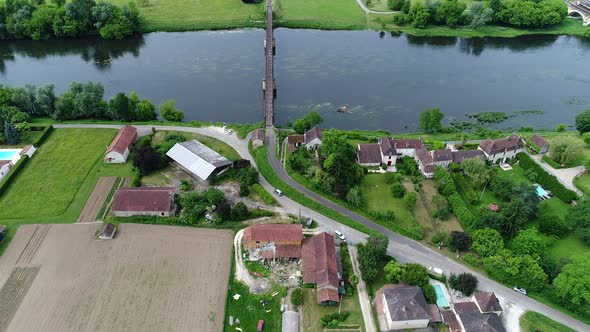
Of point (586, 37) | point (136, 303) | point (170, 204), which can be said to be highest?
point (586, 37)

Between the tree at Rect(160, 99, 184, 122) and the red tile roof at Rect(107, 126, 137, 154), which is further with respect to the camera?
the tree at Rect(160, 99, 184, 122)

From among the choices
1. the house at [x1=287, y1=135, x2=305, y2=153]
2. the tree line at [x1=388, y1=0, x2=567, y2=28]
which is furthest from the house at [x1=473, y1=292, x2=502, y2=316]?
the tree line at [x1=388, y1=0, x2=567, y2=28]

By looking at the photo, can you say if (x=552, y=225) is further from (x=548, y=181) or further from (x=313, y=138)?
(x=313, y=138)

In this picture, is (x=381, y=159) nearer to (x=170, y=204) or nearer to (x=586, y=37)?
(x=170, y=204)

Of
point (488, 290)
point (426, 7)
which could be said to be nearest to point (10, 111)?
point (488, 290)

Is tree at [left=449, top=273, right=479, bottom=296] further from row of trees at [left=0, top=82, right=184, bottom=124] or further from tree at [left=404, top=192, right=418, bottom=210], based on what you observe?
row of trees at [left=0, top=82, right=184, bottom=124]

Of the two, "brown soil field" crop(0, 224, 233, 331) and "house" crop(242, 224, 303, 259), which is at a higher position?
"house" crop(242, 224, 303, 259)
